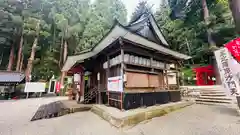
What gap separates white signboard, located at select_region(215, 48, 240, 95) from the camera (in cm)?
395

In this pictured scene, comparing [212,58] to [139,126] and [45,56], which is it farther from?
[45,56]

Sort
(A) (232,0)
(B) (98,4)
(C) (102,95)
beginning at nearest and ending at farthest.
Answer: (A) (232,0)
(C) (102,95)
(B) (98,4)

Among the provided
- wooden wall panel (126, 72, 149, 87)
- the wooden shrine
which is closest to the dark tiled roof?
the wooden shrine

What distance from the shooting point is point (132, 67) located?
5.33 m

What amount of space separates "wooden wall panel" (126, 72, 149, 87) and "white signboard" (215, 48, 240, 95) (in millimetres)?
3176

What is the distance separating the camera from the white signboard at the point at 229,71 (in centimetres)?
395

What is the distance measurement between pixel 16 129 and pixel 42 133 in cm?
116

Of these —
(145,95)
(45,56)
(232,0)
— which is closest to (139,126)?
(145,95)

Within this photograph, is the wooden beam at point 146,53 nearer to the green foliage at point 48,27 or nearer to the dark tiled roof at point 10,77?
the green foliage at point 48,27

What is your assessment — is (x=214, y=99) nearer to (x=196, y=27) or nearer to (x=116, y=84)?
(x=116, y=84)

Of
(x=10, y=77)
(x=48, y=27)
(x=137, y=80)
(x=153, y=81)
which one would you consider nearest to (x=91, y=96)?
(x=137, y=80)

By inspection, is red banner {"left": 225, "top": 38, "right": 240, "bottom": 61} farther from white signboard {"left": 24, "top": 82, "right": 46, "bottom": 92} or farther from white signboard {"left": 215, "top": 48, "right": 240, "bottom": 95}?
white signboard {"left": 24, "top": 82, "right": 46, "bottom": 92}

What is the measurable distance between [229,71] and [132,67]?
12.8 ft

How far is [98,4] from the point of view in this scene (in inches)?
911
